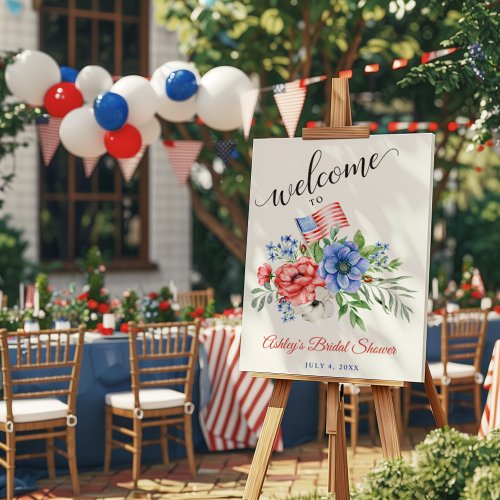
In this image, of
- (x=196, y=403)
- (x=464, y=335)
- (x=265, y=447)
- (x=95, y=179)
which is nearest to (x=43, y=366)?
(x=196, y=403)

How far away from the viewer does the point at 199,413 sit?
6.29m

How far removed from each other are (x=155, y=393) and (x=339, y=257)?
2.22 m

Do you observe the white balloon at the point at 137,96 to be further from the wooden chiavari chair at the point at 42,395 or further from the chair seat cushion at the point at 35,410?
the chair seat cushion at the point at 35,410

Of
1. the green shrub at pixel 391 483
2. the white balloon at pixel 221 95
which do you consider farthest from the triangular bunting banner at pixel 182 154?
the green shrub at pixel 391 483

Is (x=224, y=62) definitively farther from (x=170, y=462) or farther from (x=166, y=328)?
(x=170, y=462)

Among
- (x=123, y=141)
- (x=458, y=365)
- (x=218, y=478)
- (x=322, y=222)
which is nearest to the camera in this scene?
(x=322, y=222)

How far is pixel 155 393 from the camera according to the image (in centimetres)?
581

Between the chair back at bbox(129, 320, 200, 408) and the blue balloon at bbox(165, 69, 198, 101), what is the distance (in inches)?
59.3

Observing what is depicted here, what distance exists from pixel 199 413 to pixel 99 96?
2125mm

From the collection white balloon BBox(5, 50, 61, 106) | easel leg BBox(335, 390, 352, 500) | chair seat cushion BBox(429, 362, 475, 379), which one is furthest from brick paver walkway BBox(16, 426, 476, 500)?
white balloon BBox(5, 50, 61, 106)

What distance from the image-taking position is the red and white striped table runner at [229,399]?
625cm

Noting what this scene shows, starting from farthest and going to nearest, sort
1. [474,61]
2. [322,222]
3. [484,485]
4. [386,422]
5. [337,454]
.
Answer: [474,61] < [337,454] < [322,222] < [386,422] < [484,485]

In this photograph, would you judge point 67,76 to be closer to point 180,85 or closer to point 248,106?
point 180,85

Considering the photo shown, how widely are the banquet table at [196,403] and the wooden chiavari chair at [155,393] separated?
3.6 inches
